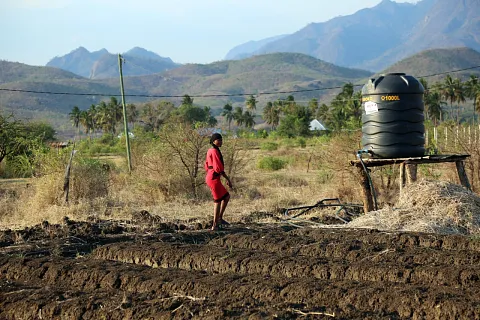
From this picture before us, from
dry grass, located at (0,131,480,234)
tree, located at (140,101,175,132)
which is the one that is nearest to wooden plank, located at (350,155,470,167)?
dry grass, located at (0,131,480,234)

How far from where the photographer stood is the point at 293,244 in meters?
8.84

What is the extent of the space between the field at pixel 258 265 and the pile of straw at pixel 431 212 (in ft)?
0.07

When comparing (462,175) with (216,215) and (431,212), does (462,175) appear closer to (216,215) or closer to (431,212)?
(431,212)

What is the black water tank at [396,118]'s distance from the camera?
1080 cm

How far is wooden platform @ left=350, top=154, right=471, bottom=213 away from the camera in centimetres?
1070

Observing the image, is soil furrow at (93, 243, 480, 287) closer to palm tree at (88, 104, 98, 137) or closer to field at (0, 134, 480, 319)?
field at (0, 134, 480, 319)

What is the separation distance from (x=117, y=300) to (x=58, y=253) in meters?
2.93

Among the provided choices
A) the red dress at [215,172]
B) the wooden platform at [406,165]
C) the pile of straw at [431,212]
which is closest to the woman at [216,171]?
the red dress at [215,172]

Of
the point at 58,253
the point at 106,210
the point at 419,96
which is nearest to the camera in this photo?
the point at 58,253

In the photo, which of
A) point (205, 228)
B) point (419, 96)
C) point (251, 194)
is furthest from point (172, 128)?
point (419, 96)

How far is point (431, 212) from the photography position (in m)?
9.88

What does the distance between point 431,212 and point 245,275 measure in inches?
167

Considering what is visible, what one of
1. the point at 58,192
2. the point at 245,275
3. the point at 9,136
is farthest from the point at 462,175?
the point at 9,136

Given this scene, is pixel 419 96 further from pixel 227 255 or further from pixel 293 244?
pixel 227 255
